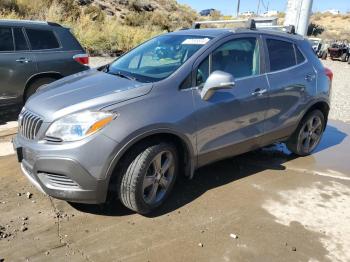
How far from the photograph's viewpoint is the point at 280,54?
530 centimetres

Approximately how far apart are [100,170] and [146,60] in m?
1.70

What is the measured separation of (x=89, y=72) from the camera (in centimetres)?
487

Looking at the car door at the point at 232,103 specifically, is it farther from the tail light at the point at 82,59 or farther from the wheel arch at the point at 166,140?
the tail light at the point at 82,59

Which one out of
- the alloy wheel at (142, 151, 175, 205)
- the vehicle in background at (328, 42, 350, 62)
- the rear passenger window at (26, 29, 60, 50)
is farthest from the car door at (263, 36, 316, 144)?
the vehicle in background at (328, 42, 350, 62)

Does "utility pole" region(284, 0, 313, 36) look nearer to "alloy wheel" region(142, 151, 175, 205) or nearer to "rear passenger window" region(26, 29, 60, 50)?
"rear passenger window" region(26, 29, 60, 50)

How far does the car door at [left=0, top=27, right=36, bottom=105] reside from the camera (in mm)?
6773

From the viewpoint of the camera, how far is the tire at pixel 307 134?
5.80 metres

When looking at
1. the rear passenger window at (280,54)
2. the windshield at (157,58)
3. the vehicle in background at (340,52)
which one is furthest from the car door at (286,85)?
the vehicle in background at (340,52)

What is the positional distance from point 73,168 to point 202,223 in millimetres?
1331

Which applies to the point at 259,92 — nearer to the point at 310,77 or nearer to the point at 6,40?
the point at 310,77

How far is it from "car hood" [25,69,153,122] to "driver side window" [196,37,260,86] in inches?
29.0

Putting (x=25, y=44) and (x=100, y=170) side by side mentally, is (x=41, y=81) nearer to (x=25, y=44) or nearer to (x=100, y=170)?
(x=25, y=44)

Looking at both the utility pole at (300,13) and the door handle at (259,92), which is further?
the utility pole at (300,13)

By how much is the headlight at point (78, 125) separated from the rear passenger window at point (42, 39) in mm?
3999
